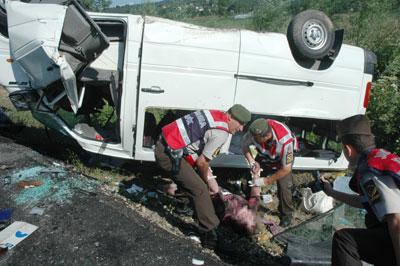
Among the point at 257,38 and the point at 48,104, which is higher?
the point at 257,38

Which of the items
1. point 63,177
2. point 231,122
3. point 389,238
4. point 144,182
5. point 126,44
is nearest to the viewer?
point 389,238

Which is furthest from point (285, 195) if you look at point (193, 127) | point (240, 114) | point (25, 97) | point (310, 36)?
point (25, 97)

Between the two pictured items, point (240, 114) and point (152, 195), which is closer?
point (240, 114)

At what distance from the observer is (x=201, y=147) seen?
4.03m

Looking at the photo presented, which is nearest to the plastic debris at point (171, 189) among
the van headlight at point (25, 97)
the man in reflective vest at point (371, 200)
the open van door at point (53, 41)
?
the open van door at point (53, 41)

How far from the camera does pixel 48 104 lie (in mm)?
5004

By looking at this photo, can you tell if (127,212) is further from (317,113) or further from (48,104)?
(317,113)

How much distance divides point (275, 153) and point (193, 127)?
109cm

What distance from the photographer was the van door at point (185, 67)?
177 inches

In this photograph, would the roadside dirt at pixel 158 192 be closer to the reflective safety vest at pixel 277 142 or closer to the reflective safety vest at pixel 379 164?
the reflective safety vest at pixel 277 142

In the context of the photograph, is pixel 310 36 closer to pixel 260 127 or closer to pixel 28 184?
pixel 260 127

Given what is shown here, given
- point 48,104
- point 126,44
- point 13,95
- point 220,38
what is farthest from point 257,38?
point 13,95

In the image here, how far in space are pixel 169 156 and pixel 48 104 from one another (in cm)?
195

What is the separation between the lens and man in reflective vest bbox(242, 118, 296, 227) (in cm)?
428
